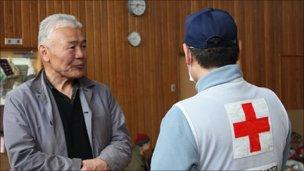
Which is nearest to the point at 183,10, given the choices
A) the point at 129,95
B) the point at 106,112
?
the point at 129,95

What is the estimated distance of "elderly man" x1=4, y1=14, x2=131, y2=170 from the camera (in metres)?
1.95

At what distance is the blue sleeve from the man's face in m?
0.96

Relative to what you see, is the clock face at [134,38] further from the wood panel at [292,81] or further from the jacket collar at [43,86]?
the jacket collar at [43,86]

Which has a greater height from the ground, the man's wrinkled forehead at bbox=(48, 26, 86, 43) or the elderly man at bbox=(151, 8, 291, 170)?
the man's wrinkled forehead at bbox=(48, 26, 86, 43)

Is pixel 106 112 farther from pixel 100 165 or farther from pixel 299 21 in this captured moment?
pixel 299 21

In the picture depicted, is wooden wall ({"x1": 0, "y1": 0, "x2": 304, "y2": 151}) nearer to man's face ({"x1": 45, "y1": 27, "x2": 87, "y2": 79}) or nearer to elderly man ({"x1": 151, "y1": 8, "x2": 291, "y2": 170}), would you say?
man's face ({"x1": 45, "y1": 27, "x2": 87, "y2": 79})

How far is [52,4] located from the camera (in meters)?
5.41

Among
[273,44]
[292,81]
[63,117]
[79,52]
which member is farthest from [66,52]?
[292,81]

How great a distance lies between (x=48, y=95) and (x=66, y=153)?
0.28 metres

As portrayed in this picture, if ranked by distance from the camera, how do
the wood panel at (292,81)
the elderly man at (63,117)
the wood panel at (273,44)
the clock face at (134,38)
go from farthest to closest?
the wood panel at (292,81)
the wood panel at (273,44)
the clock face at (134,38)
the elderly man at (63,117)

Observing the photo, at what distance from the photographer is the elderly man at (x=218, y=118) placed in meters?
1.25

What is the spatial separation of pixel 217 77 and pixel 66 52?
0.99 metres

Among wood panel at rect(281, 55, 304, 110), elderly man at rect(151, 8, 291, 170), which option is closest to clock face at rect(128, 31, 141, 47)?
wood panel at rect(281, 55, 304, 110)

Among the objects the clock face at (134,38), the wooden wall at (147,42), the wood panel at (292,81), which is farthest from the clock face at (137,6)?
the wood panel at (292,81)
